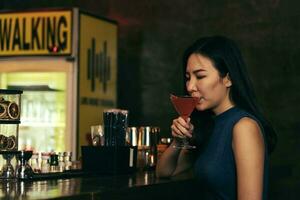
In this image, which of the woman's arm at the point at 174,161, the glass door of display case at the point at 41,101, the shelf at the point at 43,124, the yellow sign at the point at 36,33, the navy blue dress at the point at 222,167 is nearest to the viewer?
the navy blue dress at the point at 222,167

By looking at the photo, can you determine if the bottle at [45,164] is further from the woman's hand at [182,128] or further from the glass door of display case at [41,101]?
the glass door of display case at [41,101]

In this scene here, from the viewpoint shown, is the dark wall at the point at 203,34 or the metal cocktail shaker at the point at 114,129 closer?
the metal cocktail shaker at the point at 114,129

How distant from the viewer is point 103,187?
2273mm

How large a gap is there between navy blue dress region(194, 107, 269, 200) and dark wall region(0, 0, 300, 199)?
71.5 inches

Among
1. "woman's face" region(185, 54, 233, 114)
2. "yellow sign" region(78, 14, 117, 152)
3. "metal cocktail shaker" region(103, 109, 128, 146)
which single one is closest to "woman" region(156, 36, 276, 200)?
"woman's face" region(185, 54, 233, 114)

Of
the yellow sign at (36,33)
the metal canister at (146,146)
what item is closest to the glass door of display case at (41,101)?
the yellow sign at (36,33)

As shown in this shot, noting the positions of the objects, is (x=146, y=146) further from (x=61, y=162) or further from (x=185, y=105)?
(x=185, y=105)

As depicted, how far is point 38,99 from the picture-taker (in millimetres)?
5473

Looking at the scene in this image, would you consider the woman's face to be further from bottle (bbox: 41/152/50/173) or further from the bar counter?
bottle (bbox: 41/152/50/173)

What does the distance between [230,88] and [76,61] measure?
8.90ft

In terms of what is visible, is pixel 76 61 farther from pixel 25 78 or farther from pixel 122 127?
pixel 122 127

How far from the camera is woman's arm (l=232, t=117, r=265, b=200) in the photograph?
2.10 m

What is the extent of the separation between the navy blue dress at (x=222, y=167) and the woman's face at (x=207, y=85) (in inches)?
3.5

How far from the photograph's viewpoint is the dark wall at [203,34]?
4805 mm
